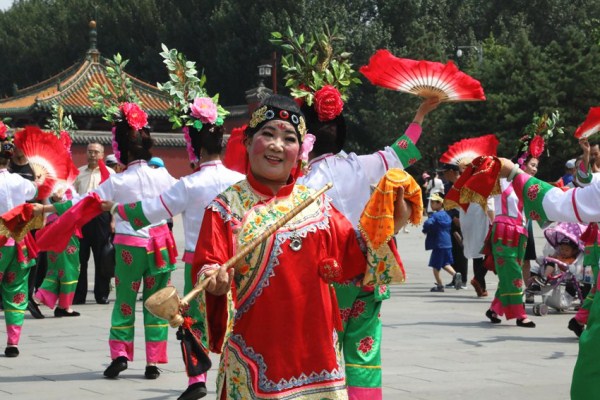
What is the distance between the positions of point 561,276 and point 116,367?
5455 mm

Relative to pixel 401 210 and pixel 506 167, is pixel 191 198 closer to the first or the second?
pixel 506 167

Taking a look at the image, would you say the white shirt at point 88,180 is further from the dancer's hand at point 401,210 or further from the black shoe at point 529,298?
the dancer's hand at point 401,210

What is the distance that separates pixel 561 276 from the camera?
1166 centimetres

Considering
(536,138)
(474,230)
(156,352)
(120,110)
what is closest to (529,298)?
(474,230)

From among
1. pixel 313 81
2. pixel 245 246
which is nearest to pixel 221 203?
pixel 245 246

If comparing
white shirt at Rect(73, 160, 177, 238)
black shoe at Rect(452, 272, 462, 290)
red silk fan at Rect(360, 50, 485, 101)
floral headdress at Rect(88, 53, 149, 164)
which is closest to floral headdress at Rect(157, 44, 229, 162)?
white shirt at Rect(73, 160, 177, 238)

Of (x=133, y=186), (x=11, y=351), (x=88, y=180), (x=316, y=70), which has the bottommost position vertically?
(x=11, y=351)

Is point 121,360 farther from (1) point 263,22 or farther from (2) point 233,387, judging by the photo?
(1) point 263,22

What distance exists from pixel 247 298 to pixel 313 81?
85.1 inches

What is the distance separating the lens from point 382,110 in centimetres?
4481

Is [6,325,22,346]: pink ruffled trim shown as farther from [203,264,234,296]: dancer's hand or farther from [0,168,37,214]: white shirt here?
[203,264,234,296]: dancer's hand

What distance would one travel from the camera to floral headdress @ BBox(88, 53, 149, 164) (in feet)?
27.1

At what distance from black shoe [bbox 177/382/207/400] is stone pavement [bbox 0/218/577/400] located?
1.32 feet

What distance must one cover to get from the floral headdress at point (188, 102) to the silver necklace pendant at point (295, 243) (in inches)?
117
